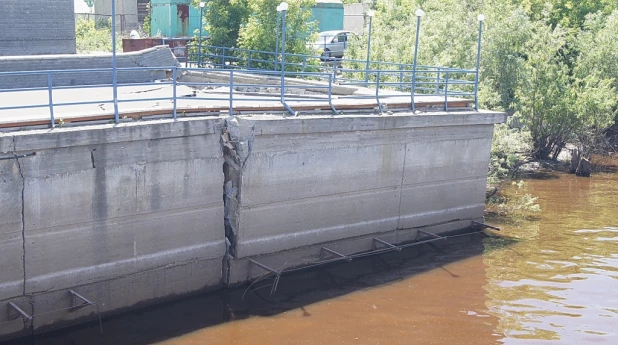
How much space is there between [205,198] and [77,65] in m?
6.50

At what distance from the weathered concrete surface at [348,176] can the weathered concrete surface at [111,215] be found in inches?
28.2

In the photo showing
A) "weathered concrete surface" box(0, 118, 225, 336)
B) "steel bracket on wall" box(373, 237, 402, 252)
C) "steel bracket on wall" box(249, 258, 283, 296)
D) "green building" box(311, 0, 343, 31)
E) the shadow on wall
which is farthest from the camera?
"green building" box(311, 0, 343, 31)

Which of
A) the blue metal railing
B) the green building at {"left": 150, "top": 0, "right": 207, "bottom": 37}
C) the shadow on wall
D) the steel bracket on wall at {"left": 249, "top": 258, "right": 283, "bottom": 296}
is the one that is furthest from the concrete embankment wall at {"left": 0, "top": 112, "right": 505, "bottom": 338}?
the green building at {"left": 150, "top": 0, "right": 207, "bottom": 37}

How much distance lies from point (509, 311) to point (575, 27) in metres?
21.9

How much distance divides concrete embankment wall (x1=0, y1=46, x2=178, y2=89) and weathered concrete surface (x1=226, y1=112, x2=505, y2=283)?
4915 millimetres

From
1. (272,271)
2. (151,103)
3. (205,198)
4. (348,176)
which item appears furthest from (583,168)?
(205,198)

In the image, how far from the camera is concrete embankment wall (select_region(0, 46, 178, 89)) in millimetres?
17591

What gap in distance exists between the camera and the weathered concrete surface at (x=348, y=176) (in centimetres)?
1431

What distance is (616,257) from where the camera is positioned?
56.0 feet

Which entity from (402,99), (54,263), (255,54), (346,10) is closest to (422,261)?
(402,99)

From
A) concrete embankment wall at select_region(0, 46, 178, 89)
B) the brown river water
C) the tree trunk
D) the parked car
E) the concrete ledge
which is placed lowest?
the brown river water

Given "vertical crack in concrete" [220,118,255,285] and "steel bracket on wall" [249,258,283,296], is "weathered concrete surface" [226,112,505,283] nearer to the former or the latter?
"vertical crack in concrete" [220,118,255,285]

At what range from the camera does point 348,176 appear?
1588 cm

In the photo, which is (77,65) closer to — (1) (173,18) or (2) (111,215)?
(2) (111,215)
